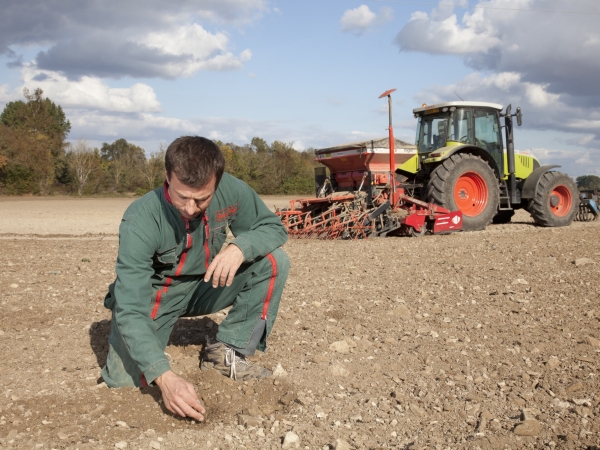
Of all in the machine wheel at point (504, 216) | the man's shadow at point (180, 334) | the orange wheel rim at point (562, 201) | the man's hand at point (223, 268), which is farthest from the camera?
the machine wheel at point (504, 216)

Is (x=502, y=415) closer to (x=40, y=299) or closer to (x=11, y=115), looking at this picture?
(x=40, y=299)

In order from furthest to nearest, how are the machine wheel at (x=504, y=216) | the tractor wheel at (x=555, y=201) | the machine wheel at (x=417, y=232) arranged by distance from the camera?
the machine wheel at (x=504, y=216) → the tractor wheel at (x=555, y=201) → the machine wheel at (x=417, y=232)

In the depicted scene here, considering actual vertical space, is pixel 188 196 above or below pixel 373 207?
above

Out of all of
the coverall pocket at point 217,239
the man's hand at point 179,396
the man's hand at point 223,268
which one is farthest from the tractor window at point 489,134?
the man's hand at point 179,396

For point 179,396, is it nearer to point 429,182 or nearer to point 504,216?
point 429,182

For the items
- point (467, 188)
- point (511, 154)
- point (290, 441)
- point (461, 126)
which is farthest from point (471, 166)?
point (290, 441)

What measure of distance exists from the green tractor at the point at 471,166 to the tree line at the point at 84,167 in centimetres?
2840

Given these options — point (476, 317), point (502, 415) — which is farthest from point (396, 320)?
point (502, 415)

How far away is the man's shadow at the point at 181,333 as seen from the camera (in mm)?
3759

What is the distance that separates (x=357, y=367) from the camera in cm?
336

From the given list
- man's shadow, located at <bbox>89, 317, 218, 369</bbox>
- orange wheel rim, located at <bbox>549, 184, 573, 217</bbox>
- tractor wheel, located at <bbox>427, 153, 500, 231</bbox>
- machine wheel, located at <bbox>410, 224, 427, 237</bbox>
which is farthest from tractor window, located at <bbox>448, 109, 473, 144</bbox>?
man's shadow, located at <bbox>89, 317, 218, 369</bbox>

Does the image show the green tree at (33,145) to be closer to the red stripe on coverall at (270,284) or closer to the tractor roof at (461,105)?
the tractor roof at (461,105)

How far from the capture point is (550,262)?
6.24m

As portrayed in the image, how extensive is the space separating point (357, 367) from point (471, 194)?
815cm
